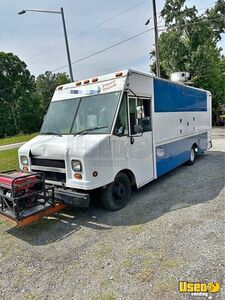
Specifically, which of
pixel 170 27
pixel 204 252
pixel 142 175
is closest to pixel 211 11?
pixel 170 27

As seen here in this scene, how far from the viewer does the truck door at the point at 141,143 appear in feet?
16.5

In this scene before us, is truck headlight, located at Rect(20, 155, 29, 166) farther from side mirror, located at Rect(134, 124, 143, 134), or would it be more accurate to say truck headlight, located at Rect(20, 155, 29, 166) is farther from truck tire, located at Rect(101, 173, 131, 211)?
side mirror, located at Rect(134, 124, 143, 134)

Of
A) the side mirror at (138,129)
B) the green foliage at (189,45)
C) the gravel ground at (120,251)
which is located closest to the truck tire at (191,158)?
the gravel ground at (120,251)

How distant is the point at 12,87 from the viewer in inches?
1649

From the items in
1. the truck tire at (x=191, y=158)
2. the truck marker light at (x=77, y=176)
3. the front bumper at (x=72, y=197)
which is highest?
the truck marker light at (x=77, y=176)

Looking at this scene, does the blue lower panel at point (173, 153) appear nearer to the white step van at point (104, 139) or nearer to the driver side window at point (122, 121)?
the white step van at point (104, 139)

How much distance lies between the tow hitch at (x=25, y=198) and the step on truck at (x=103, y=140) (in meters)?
0.25

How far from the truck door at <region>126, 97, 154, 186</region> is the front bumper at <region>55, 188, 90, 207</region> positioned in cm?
138

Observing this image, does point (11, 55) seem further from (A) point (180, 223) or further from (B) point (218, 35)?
(A) point (180, 223)

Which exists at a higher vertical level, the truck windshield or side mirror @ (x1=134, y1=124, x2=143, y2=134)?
the truck windshield

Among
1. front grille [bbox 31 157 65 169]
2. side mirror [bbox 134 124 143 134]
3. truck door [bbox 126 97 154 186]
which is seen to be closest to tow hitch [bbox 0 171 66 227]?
front grille [bbox 31 157 65 169]

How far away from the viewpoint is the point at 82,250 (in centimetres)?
359

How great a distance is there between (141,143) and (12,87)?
4221cm

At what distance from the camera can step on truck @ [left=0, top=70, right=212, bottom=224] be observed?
4.27m
